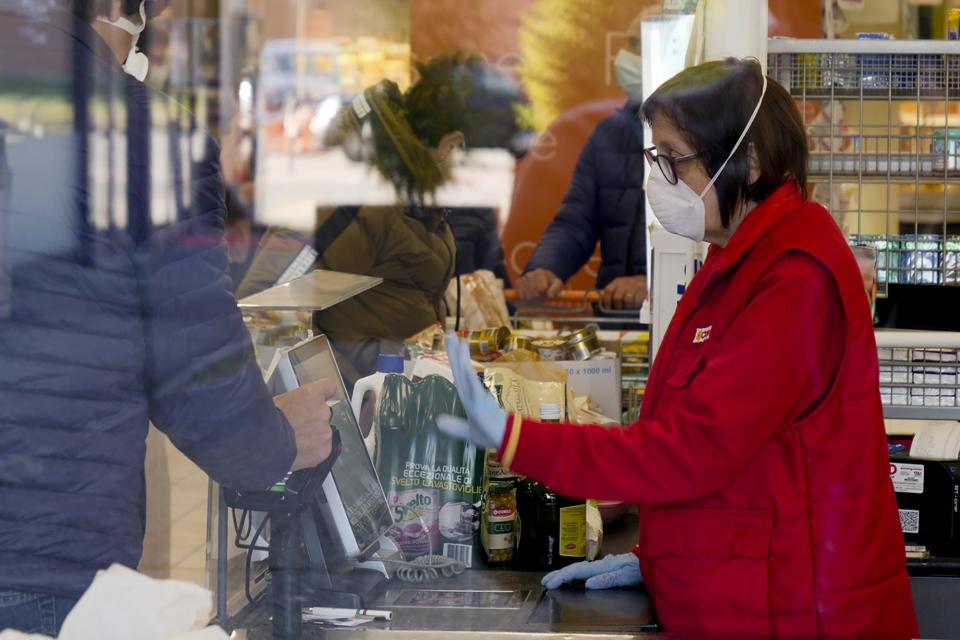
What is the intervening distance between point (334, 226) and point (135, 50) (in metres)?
1.76

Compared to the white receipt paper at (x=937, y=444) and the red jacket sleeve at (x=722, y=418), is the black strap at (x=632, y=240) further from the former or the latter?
the red jacket sleeve at (x=722, y=418)

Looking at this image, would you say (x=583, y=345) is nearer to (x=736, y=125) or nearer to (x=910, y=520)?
(x=910, y=520)

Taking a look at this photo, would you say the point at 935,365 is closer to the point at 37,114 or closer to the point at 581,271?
the point at 37,114

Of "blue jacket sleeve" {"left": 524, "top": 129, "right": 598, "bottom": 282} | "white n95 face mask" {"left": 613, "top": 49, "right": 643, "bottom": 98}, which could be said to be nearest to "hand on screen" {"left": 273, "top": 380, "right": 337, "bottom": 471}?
"blue jacket sleeve" {"left": 524, "top": 129, "right": 598, "bottom": 282}

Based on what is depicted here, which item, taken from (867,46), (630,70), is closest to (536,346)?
(867,46)

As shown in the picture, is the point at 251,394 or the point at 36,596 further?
the point at 251,394

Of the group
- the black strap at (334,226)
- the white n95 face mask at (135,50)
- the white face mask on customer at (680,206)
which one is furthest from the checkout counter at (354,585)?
the black strap at (334,226)

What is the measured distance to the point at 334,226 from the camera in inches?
118

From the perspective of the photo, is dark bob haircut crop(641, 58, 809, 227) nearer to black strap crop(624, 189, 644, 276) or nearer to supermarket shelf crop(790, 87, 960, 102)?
supermarket shelf crop(790, 87, 960, 102)

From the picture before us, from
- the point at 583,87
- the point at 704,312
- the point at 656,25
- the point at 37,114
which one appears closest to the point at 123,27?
the point at 37,114

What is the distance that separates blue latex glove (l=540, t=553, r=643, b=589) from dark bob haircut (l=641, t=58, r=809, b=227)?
0.51 m

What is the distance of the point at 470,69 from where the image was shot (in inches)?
220

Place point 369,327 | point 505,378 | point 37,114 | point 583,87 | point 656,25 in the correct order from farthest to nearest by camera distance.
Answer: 1. point 583,87
2. point 369,327
3. point 656,25
4. point 505,378
5. point 37,114

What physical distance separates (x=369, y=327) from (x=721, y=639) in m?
1.38
